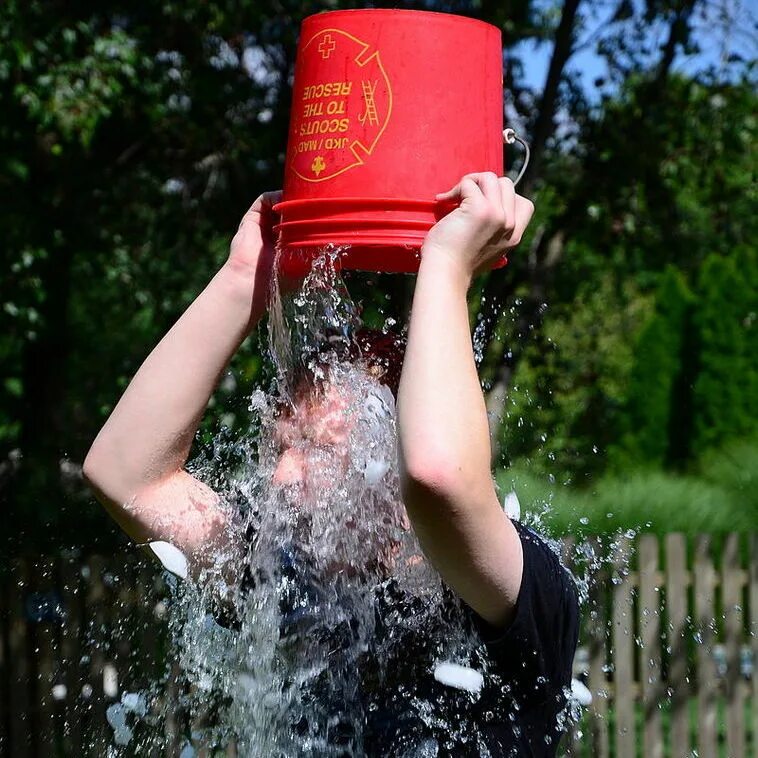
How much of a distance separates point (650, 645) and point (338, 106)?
407cm

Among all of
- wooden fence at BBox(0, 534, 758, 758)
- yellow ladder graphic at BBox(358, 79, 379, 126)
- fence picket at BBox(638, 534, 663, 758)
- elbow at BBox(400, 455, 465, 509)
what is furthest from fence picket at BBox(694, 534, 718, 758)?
elbow at BBox(400, 455, 465, 509)

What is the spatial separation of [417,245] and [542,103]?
14.4ft

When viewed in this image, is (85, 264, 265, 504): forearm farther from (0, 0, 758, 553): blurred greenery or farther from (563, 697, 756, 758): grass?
(563, 697, 756, 758): grass

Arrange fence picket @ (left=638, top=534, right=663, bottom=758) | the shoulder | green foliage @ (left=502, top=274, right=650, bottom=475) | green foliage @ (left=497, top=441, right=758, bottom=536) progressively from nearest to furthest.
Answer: the shoulder < fence picket @ (left=638, top=534, right=663, bottom=758) < green foliage @ (left=497, top=441, right=758, bottom=536) < green foliage @ (left=502, top=274, right=650, bottom=475)

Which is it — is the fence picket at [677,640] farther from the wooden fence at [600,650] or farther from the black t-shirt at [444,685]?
the black t-shirt at [444,685]

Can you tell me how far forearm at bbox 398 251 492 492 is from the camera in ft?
4.46

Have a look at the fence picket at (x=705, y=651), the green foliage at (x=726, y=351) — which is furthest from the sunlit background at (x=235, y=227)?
the green foliage at (x=726, y=351)

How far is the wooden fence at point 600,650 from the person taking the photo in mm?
4395

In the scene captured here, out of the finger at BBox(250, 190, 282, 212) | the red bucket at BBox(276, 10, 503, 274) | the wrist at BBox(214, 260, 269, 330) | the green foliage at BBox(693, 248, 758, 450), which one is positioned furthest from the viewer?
the green foliage at BBox(693, 248, 758, 450)

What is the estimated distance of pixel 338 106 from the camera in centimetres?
179

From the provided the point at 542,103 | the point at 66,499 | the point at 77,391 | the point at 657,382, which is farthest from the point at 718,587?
the point at 657,382

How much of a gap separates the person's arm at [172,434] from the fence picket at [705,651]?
13.0 ft

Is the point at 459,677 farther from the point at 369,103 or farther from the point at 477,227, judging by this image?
the point at 369,103

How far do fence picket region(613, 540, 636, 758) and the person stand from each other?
3524 mm
